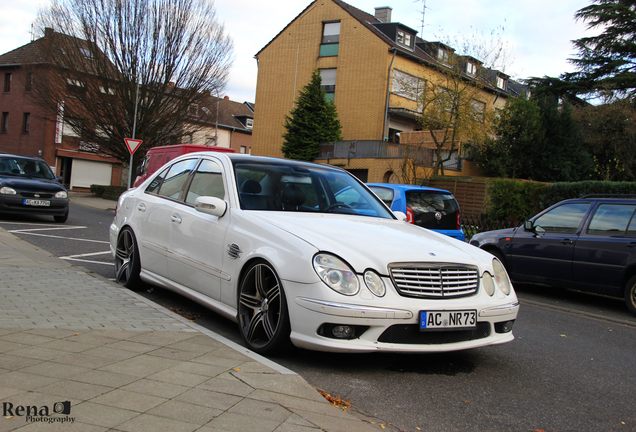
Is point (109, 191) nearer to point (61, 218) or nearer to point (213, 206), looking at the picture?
point (61, 218)

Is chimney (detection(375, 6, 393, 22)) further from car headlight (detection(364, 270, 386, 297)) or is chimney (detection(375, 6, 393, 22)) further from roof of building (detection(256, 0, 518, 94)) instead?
car headlight (detection(364, 270, 386, 297))

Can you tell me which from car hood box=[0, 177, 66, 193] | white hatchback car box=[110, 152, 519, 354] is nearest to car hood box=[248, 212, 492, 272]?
white hatchback car box=[110, 152, 519, 354]

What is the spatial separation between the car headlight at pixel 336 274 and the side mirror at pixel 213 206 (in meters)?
1.29

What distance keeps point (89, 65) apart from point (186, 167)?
2892cm

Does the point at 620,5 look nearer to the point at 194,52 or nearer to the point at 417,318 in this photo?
the point at 194,52

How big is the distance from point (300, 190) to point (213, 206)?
87 centimetres

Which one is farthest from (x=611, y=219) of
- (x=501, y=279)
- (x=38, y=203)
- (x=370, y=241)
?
(x=38, y=203)

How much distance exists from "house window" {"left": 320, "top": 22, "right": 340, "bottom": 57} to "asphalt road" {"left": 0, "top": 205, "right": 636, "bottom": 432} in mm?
32059

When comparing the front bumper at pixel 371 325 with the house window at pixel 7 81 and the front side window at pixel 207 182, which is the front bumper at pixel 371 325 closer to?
the front side window at pixel 207 182

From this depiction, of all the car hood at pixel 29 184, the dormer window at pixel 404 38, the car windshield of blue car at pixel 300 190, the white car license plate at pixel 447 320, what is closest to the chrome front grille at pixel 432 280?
the white car license plate at pixel 447 320

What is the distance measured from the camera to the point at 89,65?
31.6 meters

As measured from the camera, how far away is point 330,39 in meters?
36.7

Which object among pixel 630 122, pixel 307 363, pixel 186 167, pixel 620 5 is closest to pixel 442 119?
pixel 630 122

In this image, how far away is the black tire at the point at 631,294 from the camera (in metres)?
7.78
